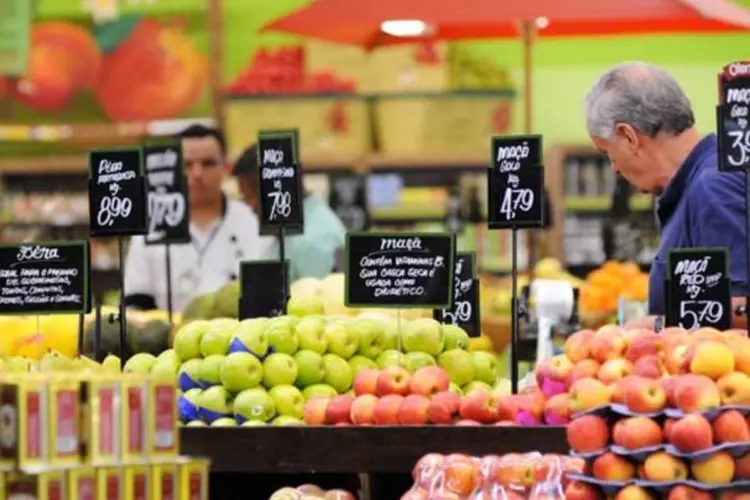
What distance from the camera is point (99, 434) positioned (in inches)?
111

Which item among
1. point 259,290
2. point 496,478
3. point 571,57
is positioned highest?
point 571,57

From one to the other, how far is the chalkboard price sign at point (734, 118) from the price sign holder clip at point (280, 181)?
130cm

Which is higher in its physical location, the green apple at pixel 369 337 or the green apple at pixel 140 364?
the green apple at pixel 369 337

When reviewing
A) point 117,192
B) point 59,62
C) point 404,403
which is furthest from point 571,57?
point 404,403

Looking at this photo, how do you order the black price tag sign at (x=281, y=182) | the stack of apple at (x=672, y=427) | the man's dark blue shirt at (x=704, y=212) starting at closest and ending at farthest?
the stack of apple at (x=672, y=427) < the man's dark blue shirt at (x=704, y=212) < the black price tag sign at (x=281, y=182)

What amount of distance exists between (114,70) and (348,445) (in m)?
8.90

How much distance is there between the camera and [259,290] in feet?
16.0

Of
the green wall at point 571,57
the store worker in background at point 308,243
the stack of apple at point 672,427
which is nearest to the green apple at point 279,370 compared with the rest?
the stack of apple at point 672,427

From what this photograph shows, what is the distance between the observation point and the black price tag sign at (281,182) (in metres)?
4.66

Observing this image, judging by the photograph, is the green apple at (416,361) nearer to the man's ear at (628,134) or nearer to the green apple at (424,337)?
the green apple at (424,337)

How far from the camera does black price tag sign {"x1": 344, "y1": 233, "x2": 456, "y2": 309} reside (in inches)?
156

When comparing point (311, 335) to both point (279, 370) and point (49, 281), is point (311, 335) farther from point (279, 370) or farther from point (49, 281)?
point (49, 281)

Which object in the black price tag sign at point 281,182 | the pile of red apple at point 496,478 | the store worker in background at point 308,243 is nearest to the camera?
the pile of red apple at point 496,478

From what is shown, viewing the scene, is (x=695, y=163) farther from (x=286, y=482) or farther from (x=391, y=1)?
(x=391, y=1)
